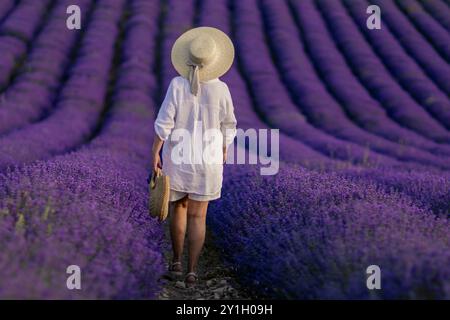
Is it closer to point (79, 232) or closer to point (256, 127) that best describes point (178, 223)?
point (79, 232)

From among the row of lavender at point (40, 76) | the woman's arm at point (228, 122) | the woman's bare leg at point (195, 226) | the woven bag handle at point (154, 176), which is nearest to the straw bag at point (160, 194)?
the woven bag handle at point (154, 176)

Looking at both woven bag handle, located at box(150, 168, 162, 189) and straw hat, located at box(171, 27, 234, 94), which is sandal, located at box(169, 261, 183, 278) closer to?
woven bag handle, located at box(150, 168, 162, 189)

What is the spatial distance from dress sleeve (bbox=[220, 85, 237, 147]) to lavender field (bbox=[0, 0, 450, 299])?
23.0 inches

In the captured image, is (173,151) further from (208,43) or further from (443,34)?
(443,34)

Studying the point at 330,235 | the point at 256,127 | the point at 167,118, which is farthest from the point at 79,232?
the point at 256,127

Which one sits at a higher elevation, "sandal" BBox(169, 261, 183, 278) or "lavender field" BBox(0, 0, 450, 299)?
"lavender field" BBox(0, 0, 450, 299)

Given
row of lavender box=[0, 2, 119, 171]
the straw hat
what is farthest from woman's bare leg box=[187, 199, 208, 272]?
row of lavender box=[0, 2, 119, 171]

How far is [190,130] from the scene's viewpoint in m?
3.77

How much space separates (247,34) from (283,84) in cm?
244

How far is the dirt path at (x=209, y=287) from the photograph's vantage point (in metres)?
3.66

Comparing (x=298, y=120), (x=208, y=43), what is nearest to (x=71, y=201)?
(x=208, y=43)

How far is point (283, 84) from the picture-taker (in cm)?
1326

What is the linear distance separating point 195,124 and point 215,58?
448 millimetres

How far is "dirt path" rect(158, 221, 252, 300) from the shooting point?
3660 mm
